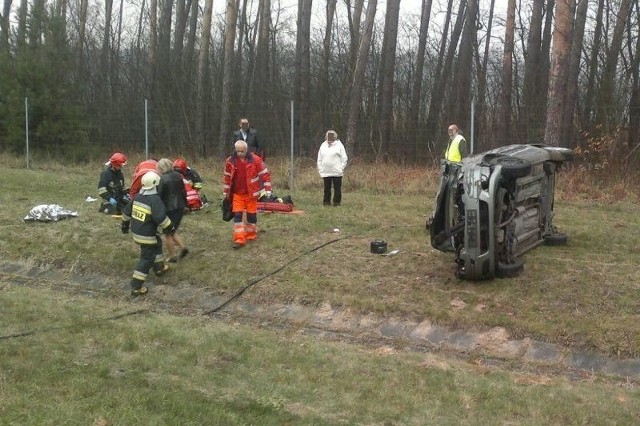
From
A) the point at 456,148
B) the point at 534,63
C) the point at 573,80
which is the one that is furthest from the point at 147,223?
the point at 534,63

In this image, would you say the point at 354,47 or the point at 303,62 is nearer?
the point at 303,62

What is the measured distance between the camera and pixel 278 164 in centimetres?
1819

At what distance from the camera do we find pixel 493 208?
7.11 meters

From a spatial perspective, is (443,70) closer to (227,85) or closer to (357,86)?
→ (357,86)

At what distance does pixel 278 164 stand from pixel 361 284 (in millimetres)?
10441

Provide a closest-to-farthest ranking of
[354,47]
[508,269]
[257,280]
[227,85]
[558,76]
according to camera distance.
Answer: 1. [508,269]
2. [257,280]
3. [558,76]
4. [227,85]
5. [354,47]

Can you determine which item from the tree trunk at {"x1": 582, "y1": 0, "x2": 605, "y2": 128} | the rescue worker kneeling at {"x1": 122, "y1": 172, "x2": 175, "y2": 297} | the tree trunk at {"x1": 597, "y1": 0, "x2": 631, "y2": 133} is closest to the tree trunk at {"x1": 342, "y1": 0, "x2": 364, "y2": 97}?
the tree trunk at {"x1": 582, "y1": 0, "x2": 605, "y2": 128}

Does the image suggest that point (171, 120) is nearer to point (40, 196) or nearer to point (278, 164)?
point (278, 164)

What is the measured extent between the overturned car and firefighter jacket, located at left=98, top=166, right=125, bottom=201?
594 centimetres

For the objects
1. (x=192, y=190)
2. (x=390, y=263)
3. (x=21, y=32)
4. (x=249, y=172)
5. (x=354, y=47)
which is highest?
(x=354, y=47)

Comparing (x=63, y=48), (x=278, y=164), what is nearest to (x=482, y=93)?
(x=278, y=164)

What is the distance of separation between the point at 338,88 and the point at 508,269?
19.7 m

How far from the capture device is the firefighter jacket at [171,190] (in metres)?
8.91

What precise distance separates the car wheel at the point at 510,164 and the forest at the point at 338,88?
7397 millimetres
